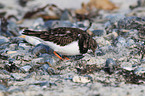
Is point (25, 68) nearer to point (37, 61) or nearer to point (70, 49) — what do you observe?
point (37, 61)

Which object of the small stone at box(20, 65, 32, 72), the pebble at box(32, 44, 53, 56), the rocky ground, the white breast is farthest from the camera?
the pebble at box(32, 44, 53, 56)

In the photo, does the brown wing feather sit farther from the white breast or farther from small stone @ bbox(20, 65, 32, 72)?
small stone @ bbox(20, 65, 32, 72)

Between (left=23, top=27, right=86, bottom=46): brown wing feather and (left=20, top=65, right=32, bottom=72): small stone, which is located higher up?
(left=23, top=27, right=86, bottom=46): brown wing feather

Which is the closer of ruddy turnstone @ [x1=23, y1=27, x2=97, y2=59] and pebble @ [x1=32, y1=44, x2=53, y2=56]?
ruddy turnstone @ [x1=23, y1=27, x2=97, y2=59]

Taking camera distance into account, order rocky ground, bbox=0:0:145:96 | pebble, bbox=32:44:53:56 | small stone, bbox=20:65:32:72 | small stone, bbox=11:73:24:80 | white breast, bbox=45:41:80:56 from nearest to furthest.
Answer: rocky ground, bbox=0:0:145:96 → small stone, bbox=11:73:24:80 → small stone, bbox=20:65:32:72 → white breast, bbox=45:41:80:56 → pebble, bbox=32:44:53:56

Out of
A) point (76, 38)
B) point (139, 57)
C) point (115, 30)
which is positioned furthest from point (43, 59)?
point (115, 30)

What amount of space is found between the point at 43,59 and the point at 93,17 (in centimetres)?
345

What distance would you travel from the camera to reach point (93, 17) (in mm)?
6219

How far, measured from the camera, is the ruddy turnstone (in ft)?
10.3

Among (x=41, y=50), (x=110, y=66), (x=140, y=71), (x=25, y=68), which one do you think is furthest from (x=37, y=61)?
(x=140, y=71)

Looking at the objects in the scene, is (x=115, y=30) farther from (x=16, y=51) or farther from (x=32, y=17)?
(x=32, y=17)

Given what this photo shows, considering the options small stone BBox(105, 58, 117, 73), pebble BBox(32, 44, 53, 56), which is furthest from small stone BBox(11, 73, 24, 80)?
small stone BBox(105, 58, 117, 73)

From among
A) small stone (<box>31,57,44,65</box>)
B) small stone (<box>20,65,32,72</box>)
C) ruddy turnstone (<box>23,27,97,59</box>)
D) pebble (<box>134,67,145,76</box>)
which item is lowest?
pebble (<box>134,67,145,76</box>)

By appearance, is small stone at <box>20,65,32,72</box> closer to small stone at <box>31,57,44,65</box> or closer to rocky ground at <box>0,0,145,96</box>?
rocky ground at <box>0,0,145,96</box>
